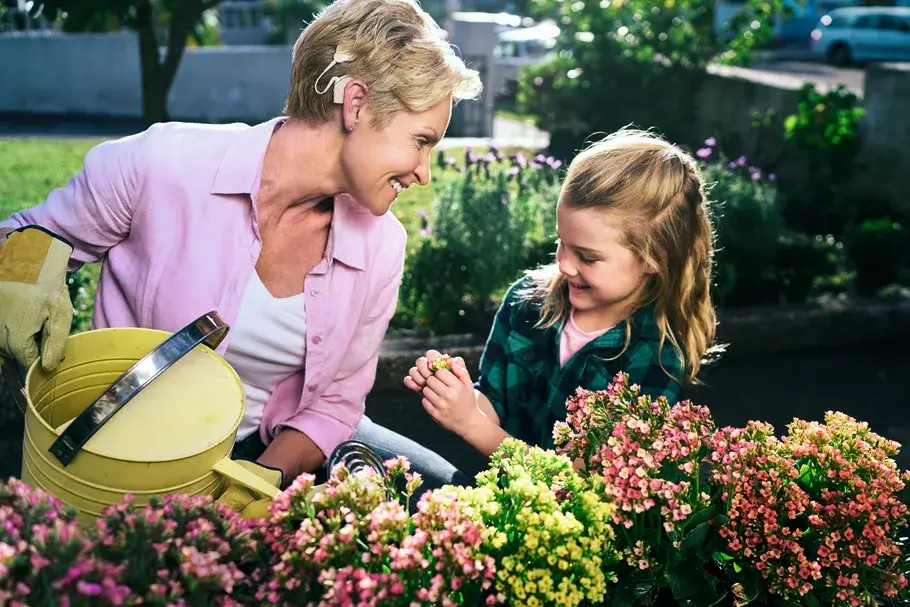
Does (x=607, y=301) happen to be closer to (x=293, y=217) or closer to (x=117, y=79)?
(x=293, y=217)

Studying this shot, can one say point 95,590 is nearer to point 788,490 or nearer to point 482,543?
point 482,543

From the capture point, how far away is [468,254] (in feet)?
15.3

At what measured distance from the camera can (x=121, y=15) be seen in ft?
20.5

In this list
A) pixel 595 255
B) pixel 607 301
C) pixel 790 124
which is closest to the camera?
pixel 595 255

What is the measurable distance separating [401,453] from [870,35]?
69.4ft

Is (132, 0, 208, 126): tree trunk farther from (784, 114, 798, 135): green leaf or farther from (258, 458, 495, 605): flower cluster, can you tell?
(258, 458, 495, 605): flower cluster

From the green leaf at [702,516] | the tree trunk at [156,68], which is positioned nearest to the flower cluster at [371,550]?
the green leaf at [702,516]

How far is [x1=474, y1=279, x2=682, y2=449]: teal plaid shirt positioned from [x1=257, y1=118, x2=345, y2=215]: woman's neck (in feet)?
1.90

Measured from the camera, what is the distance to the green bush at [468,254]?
458 centimetres

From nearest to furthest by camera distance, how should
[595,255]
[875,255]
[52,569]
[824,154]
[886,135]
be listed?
[52,569] → [595,255] → [875,255] → [824,154] → [886,135]

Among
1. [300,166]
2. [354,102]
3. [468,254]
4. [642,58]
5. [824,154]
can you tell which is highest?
[354,102]

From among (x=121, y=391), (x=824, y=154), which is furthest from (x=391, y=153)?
(x=824, y=154)

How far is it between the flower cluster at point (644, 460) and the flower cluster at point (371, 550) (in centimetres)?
23

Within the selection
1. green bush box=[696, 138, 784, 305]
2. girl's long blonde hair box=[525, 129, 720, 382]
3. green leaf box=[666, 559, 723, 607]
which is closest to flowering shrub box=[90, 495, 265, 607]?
green leaf box=[666, 559, 723, 607]
